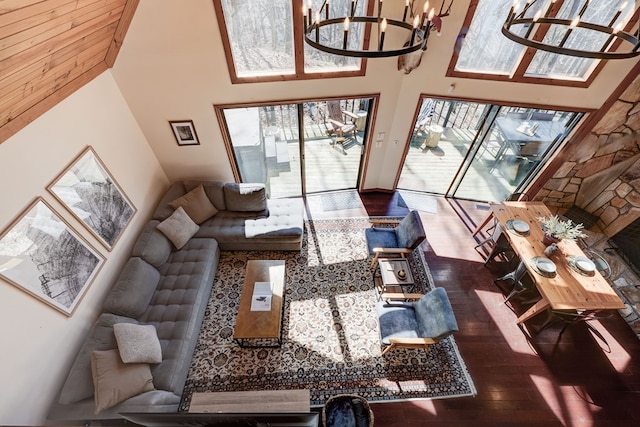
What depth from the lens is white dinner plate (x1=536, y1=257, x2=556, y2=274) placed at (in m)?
3.50

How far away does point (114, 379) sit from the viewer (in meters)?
2.79

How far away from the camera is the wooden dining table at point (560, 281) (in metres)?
3.26

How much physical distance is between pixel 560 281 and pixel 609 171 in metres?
2.70

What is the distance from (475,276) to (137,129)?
→ 574 cm

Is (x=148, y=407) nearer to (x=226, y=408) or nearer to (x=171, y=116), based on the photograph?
(x=226, y=408)

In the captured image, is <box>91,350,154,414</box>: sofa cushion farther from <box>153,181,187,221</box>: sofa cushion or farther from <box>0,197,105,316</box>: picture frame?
<box>153,181,187,221</box>: sofa cushion

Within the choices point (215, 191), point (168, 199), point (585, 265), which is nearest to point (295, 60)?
point (215, 191)

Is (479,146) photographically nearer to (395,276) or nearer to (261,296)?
(395,276)

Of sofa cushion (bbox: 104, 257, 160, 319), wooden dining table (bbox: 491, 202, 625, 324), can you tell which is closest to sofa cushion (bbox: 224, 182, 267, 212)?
sofa cushion (bbox: 104, 257, 160, 319)

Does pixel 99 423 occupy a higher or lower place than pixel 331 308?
lower

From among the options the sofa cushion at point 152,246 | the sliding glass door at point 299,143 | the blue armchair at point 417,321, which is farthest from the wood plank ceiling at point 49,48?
the blue armchair at point 417,321

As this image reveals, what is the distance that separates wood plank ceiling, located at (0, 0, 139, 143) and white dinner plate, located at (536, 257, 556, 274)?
5391 mm

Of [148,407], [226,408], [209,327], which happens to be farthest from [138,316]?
[226,408]

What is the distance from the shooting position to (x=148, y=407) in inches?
108
